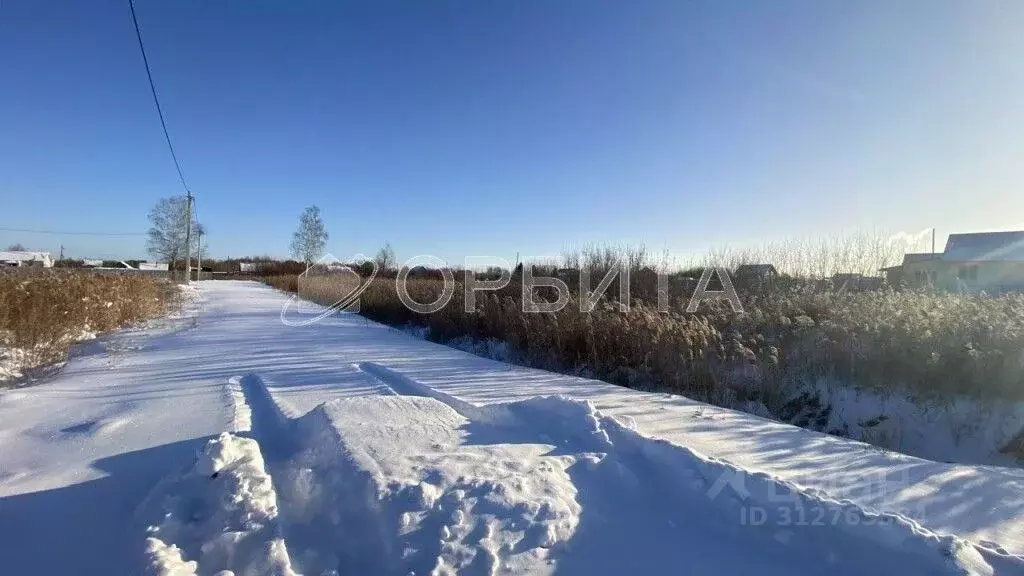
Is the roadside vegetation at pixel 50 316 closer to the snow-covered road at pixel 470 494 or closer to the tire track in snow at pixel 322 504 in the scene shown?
the snow-covered road at pixel 470 494

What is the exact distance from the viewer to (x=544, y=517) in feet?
7.35

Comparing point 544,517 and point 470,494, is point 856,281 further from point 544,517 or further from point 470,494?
point 470,494

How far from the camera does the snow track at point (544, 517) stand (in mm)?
2006

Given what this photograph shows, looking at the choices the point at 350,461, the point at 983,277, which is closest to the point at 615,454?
the point at 350,461

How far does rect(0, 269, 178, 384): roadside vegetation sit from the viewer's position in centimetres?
654

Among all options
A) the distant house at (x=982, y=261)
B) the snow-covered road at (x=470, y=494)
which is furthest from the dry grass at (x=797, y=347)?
the distant house at (x=982, y=261)

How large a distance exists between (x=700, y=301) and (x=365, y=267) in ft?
102

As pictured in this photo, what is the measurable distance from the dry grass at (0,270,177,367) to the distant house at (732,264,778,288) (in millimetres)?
12547

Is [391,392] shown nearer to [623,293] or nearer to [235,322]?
[623,293]

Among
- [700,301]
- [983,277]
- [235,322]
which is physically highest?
[983,277]

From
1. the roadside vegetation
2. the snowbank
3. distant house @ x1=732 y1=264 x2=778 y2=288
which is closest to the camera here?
the snowbank

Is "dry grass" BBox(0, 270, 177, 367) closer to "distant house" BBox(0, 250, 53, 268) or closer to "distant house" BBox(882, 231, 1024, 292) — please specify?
"distant house" BBox(0, 250, 53, 268)

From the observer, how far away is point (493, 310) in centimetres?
944

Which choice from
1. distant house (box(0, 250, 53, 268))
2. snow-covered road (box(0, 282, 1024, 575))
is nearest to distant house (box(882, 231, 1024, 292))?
snow-covered road (box(0, 282, 1024, 575))
